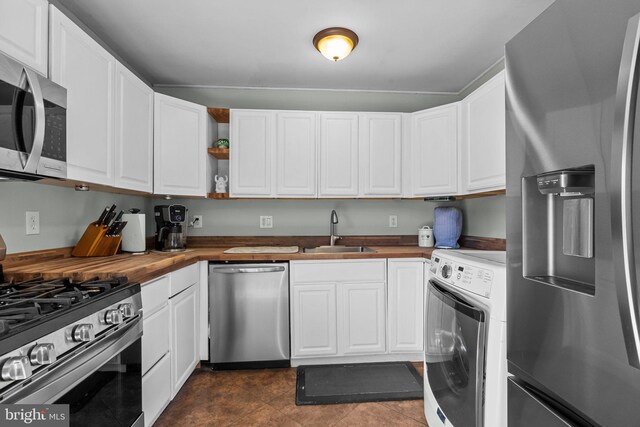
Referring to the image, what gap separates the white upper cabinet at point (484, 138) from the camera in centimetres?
210

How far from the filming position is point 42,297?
1.15 meters

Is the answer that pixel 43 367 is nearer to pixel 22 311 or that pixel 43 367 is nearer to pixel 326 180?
pixel 22 311

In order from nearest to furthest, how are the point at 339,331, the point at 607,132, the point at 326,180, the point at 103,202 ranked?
the point at 607,132 → the point at 103,202 → the point at 339,331 → the point at 326,180

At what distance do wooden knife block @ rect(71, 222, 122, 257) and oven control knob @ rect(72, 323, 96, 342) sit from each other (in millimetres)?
1099

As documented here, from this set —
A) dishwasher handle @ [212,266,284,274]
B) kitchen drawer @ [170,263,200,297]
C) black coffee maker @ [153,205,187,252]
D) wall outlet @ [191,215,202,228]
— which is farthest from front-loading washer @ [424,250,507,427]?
wall outlet @ [191,215,202,228]

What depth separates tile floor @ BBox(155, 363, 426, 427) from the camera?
A: 1898 mm

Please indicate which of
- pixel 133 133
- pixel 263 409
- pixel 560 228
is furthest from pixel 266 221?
pixel 560 228

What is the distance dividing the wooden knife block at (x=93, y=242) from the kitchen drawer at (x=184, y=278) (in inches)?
19.4

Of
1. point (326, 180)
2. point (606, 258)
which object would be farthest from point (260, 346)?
point (606, 258)

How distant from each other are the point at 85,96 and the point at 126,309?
44.6 inches

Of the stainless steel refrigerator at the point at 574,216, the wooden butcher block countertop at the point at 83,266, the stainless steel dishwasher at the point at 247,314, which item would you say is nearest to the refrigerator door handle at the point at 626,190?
the stainless steel refrigerator at the point at 574,216

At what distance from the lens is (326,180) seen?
2869mm

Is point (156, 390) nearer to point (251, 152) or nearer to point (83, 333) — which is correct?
point (83, 333)

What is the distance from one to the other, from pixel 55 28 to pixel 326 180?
1.95m
